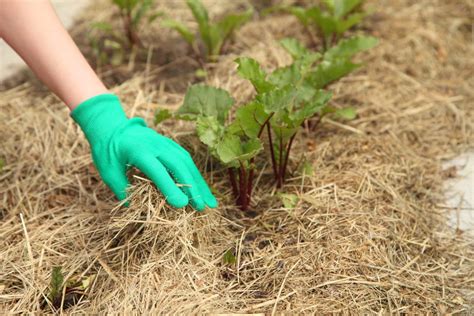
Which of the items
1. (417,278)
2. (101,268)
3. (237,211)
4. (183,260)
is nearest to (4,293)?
(101,268)

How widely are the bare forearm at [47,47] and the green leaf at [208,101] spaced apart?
1.07 feet

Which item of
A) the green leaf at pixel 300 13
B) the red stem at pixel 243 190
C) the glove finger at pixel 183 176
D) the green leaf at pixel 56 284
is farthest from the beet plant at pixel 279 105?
the green leaf at pixel 56 284

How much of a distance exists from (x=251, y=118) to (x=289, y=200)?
1.09 feet

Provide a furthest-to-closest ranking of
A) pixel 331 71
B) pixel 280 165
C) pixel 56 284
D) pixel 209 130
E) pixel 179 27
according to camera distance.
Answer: pixel 179 27, pixel 331 71, pixel 280 165, pixel 209 130, pixel 56 284

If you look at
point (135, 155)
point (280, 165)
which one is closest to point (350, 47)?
point (280, 165)

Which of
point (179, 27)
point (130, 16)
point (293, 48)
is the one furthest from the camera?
point (130, 16)

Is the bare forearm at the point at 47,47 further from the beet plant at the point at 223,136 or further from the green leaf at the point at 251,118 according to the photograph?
the green leaf at the point at 251,118

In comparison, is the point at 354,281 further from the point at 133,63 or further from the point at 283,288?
the point at 133,63

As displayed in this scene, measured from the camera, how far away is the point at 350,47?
7.22ft

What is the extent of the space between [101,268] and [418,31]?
2.07 metres

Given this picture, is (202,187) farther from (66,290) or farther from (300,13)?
(300,13)

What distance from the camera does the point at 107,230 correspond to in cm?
170

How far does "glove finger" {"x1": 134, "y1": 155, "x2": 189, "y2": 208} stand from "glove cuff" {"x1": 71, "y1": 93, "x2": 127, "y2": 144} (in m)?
0.24

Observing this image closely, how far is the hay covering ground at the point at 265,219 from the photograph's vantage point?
154 centimetres
